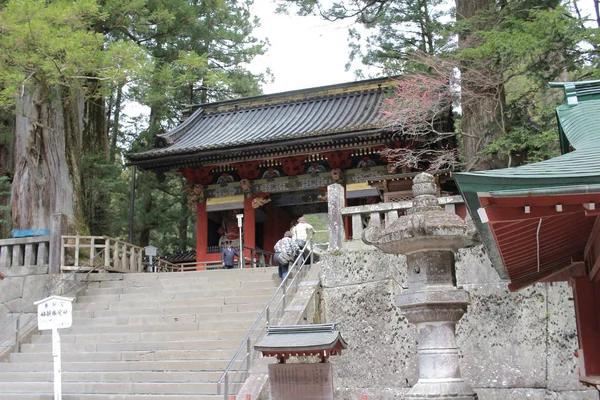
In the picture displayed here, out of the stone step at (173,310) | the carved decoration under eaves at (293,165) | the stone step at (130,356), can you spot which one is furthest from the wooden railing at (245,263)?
the stone step at (130,356)

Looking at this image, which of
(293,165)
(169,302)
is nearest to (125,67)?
(169,302)

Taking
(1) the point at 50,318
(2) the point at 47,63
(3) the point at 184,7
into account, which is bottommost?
(1) the point at 50,318

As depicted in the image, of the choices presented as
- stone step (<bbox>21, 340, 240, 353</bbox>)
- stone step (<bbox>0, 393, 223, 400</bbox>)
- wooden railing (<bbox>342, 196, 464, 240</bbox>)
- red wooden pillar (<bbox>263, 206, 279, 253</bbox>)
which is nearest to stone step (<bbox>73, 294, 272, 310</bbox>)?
stone step (<bbox>21, 340, 240, 353</bbox>)

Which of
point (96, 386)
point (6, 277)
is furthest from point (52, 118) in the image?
point (96, 386)

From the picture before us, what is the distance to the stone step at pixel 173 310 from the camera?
1020 centimetres

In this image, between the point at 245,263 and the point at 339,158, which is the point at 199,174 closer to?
the point at 245,263

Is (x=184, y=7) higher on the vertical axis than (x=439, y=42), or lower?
higher

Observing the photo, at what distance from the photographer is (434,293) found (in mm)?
5500

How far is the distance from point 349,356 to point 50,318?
4.18 m

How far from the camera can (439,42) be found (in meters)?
12.5

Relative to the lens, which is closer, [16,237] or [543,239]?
[543,239]

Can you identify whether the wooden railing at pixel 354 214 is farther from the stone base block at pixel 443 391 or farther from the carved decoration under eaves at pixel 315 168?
the carved decoration under eaves at pixel 315 168

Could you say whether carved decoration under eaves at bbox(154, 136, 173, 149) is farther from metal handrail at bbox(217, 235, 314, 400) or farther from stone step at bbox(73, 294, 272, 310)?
metal handrail at bbox(217, 235, 314, 400)

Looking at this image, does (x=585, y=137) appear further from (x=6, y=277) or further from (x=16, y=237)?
(x=16, y=237)
